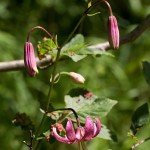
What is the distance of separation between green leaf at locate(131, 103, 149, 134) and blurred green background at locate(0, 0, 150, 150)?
2.96 feet

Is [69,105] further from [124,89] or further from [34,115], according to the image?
[124,89]

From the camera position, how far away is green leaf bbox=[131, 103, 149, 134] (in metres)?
1.71

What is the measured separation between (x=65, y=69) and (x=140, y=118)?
149cm

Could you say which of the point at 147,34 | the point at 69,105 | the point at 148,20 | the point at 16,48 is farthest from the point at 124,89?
the point at 69,105

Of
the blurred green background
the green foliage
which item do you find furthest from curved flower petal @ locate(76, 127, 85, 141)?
the blurred green background

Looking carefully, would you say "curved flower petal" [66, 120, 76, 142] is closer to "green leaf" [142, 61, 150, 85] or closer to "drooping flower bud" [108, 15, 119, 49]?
"drooping flower bud" [108, 15, 119, 49]

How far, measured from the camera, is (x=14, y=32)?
10.8 ft

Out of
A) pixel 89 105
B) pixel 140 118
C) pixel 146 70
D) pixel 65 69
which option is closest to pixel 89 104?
pixel 89 105

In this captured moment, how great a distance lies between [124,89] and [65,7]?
0.72m

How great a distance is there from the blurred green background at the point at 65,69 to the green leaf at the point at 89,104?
0.95m

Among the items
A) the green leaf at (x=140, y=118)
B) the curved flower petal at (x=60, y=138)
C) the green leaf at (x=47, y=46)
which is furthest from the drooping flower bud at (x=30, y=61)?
the green leaf at (x=140, y=118)

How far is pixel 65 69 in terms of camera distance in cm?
318

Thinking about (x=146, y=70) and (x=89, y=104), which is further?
(x=146, y=70)

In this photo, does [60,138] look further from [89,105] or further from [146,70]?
[146,70]
